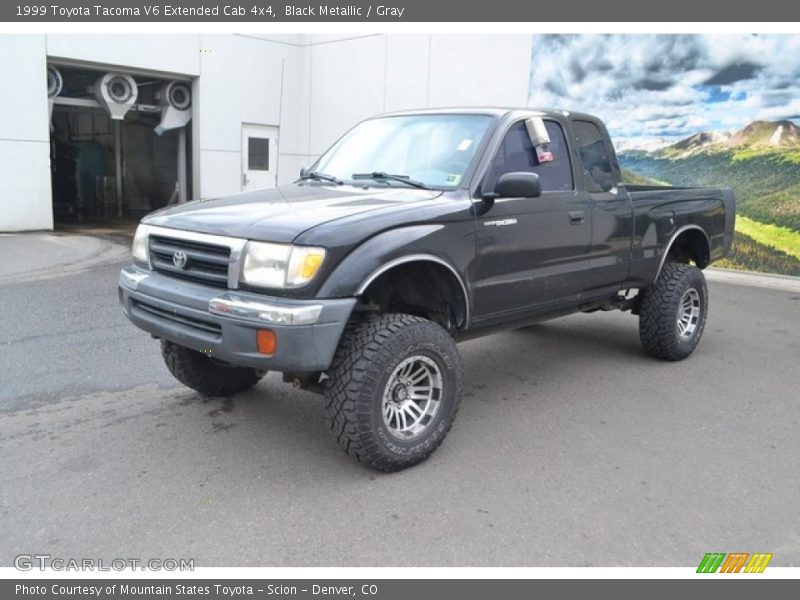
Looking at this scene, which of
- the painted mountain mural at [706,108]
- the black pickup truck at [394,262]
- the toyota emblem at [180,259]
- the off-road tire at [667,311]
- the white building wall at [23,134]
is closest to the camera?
the black pickup truck at [394,262]

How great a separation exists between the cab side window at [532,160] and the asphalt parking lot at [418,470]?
63.5 inches

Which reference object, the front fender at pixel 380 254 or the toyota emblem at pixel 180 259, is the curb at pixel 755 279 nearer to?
the front fender at pixel 380 254

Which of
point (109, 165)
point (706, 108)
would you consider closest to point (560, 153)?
point (706, 108)

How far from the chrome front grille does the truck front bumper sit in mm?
73

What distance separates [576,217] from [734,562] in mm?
2586

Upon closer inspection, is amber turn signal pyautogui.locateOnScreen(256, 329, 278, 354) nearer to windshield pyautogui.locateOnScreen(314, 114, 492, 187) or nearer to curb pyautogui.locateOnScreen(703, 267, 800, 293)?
windshield pyautogui.locateOnScreen(314, 114, 492, 187)

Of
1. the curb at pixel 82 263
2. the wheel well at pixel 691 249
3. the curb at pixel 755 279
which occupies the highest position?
the wheel well at pixel 691 249

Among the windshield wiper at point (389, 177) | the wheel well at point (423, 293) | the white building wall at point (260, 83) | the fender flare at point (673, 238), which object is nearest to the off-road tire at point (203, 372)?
the wheel well at point (423, 293)

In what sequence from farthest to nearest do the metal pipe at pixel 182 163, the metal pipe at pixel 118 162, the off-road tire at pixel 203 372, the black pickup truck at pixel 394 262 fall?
the metal pipe at pixel 118 162, the metal pipe at pixel 182 163, the off-road tire at pixel 203 372, the black pickup truck at pixel 394 262

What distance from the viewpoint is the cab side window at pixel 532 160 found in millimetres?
4426

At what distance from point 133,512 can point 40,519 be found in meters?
0.41

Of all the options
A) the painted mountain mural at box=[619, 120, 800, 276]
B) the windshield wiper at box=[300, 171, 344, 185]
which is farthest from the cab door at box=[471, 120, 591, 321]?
the painted mountain mural at box=[619, 120, 800, 276]

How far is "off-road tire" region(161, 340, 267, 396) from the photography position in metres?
4.53

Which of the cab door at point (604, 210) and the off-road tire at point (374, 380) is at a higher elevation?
the cab door at point (604, 210)
